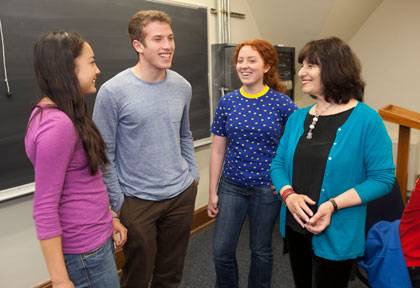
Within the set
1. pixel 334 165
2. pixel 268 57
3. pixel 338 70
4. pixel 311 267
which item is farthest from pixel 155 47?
pixel 311 267

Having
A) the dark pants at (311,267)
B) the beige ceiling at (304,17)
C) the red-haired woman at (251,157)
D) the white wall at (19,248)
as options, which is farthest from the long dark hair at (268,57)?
the beige ceiling at (304,17)

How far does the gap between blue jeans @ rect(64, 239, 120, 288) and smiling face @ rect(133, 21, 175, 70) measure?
2.42 feet

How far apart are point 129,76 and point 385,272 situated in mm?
1227

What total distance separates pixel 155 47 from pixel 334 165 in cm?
83

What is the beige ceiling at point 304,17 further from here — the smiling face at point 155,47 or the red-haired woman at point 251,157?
the smiling face at point 155,47

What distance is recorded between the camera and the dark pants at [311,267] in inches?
51.0

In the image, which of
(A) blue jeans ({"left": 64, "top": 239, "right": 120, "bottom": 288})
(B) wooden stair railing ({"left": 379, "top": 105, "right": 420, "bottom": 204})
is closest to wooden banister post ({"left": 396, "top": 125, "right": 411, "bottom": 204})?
(B) wooden stair railing ({"left": 379, "top": 105, "right": 420, "bottom": 204})

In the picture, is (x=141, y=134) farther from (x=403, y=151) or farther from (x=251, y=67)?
(x=403, y=151)

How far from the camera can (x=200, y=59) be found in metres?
2.84

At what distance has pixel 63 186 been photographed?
107cm

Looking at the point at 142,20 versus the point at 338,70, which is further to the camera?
the point at 142,20

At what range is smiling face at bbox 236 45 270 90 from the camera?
69.2 inches

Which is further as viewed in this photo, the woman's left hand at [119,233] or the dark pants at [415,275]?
the woman's left hand at [119,233]

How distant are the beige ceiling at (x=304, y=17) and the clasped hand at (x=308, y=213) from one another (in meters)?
2.33
